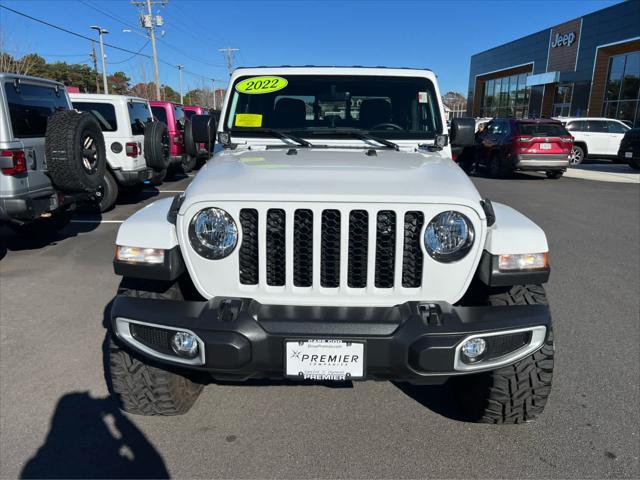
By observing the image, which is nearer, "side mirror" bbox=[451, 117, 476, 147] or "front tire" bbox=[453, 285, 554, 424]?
"front tire" bbox=[453, 285, 554, 424]

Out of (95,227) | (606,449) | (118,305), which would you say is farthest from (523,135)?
(118,305)

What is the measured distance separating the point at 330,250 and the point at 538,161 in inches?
504

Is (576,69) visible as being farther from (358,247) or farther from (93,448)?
(93,448)

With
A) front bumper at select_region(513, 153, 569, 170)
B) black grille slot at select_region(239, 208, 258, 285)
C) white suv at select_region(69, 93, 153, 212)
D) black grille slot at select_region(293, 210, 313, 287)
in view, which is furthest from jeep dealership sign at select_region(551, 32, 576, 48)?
black grille slot at select_region(239, 208, 258, 285)

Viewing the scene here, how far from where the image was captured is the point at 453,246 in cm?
230

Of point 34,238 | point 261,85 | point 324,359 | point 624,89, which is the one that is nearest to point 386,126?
point 261,85

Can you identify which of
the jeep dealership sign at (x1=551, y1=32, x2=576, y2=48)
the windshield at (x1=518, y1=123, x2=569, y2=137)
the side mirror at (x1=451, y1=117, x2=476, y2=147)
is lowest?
the windshield at (x1=518, y1=123, x2=569, y2=137)

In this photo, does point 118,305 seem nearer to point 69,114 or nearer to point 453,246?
point 453,246

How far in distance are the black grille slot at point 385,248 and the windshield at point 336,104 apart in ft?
5.02

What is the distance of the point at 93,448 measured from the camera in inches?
99.7

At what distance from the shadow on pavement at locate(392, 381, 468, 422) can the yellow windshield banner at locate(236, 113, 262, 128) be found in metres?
2.13

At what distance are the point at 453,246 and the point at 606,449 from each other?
1.39 metres

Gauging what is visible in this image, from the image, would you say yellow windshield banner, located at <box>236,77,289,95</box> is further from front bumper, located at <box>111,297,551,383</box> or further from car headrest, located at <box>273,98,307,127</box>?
front bumper, located at <box>111,297,551,383</box>

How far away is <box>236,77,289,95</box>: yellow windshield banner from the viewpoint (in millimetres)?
3719
